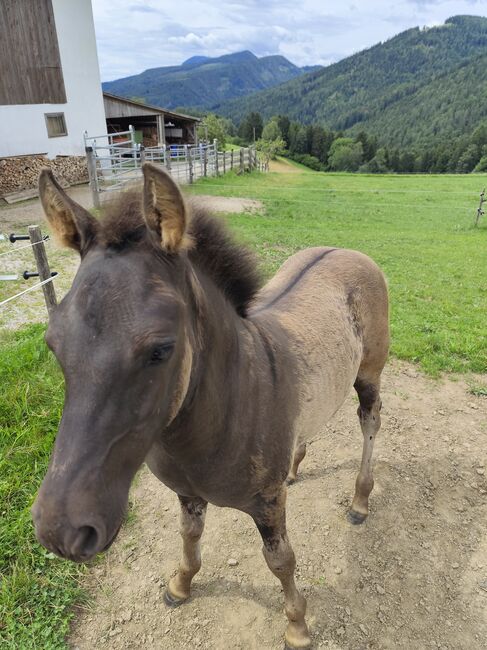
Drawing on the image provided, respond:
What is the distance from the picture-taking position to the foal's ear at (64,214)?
4.91 ft

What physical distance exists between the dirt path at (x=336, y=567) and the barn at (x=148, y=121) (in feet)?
73.3

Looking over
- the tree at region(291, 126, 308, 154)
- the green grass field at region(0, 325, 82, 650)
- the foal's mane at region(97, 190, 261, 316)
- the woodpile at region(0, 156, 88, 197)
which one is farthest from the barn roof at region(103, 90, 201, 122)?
the tree at region(291, 126, 308, 154)

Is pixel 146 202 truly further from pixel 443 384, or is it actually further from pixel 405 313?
pixel 405 313

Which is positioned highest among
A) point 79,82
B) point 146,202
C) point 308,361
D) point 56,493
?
point 79,82

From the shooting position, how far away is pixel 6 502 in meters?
3.13

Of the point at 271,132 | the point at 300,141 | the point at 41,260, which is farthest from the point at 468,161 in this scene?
the point at 41,260

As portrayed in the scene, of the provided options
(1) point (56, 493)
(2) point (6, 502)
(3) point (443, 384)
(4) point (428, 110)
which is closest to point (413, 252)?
(3) point (443, 384)

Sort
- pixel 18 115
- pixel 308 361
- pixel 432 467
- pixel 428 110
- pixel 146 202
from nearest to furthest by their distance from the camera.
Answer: pixel 146 202, pixel 308 361, pixel 432 467, pixel 18 115, pixel 428 110

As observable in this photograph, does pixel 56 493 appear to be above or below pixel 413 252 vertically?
above

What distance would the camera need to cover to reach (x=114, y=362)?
121cm

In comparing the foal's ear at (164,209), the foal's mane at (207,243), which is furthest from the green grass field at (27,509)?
the foal's ear at (164,209)

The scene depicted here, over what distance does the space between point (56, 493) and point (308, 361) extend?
1.59 meters

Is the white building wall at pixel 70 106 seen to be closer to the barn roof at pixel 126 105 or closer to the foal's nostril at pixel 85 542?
the barn roof at pixel 126 105

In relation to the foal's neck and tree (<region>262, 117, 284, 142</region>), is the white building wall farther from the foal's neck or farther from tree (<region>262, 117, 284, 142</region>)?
tree (<region>262, 117, 284, 142</region>)
